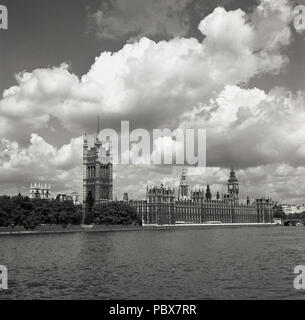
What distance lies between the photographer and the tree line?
97.4 meters

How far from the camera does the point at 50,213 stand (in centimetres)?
10981

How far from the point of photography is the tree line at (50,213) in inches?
3836

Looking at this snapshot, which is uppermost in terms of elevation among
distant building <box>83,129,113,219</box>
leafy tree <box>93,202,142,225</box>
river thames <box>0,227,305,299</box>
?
distant building <box>83,129,113,219</box>

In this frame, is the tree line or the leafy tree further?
the leafy tree

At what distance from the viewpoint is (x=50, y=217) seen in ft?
359
